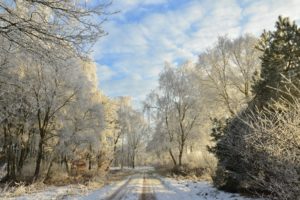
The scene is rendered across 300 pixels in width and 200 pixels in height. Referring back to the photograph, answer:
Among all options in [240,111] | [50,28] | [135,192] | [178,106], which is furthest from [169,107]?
[50,28]

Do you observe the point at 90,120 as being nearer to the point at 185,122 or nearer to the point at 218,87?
the point at 218,87

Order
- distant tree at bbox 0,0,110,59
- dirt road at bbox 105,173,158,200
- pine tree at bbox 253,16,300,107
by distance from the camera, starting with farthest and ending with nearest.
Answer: dirt road at bbox 105,173,158,200, pine tree at bbox 253,16,300,107, distant tree at bbox 0,0,110,59

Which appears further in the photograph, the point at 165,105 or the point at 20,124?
the point at 165,105

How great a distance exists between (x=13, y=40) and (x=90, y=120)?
84.2 ft

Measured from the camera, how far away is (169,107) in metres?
44.6

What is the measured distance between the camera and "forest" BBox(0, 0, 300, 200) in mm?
6527

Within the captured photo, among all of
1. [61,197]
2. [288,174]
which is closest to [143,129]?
[61,197]

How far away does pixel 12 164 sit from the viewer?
95.8ft

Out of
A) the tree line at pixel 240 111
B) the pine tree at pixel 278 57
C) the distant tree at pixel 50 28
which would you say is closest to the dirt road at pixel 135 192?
the tree line at pixel 240 111

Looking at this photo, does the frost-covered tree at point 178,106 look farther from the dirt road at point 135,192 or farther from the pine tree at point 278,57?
the pine tree at point 278,57

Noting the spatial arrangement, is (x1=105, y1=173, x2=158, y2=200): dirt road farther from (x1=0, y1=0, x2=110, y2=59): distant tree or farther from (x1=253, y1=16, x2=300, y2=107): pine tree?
(x1=0, y1=0, x2=110, y2=59): distant tree

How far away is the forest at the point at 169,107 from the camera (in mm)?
6527

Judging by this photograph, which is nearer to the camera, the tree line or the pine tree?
the tree line

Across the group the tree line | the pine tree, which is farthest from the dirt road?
the pine tree
